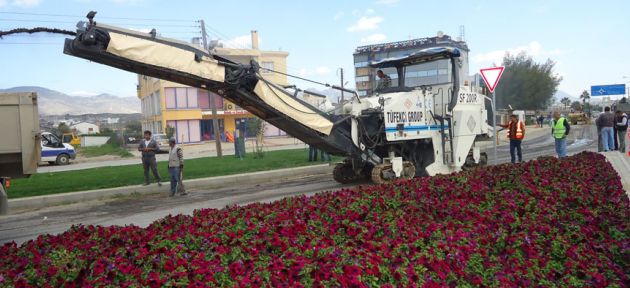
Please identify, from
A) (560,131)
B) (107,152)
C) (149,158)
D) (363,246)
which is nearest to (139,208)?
(149,158)

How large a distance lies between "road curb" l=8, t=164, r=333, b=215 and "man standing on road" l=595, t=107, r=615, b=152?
839 cm

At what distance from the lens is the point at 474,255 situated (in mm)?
3932

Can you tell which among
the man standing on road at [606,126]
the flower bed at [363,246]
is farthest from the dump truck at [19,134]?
the man standing on road at [606,126]

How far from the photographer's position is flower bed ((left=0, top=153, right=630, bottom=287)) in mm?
3465

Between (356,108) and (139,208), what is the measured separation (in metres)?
5.18

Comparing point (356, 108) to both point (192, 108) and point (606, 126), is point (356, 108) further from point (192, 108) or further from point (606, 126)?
point (192, 108)

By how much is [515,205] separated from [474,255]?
1.71m

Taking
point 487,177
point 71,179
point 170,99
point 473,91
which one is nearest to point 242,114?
point 170,99

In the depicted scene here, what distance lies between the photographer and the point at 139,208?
11.0 meters

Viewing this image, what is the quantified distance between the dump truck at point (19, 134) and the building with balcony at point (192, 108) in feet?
131

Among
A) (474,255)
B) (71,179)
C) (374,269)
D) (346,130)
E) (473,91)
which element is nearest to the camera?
(374,269)

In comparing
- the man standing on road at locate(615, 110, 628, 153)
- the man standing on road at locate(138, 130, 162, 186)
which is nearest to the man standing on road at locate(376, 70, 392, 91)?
the man standing on road at locate(138, 130, 162, 186)

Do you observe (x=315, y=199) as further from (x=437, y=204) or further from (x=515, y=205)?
(x=515, y=205)

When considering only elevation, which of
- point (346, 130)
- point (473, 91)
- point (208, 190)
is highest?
point (473, 91)
